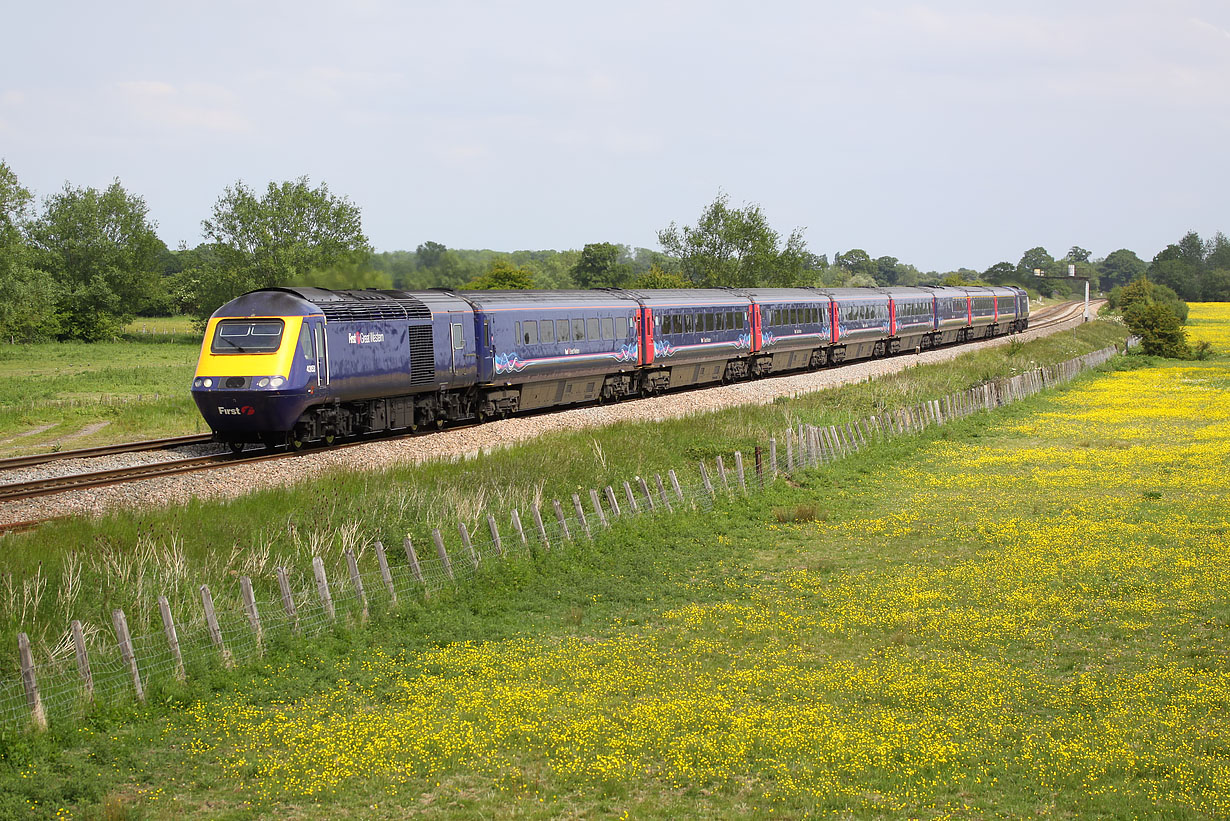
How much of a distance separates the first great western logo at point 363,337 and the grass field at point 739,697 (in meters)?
10.1

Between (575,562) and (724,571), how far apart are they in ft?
8.38

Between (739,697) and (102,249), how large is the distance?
105 m

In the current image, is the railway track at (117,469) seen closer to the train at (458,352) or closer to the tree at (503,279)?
the train at (458,352)

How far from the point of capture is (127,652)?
1184 centimetres

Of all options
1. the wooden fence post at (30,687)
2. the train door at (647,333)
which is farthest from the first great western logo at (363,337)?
the wooden fence post at (30,687)

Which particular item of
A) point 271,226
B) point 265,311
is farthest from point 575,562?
point 271,226

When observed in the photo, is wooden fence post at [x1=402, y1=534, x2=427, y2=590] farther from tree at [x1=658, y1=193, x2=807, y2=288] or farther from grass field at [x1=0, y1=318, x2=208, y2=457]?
tree at [x1=658, y1=193, x2=807, y2=288]

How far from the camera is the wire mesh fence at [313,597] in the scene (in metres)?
11.6

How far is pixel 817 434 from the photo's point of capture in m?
29.1

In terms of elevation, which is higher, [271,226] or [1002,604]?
[271,226]

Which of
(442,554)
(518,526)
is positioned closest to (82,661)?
(442,554)

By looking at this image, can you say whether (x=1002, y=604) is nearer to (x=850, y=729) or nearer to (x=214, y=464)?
(x=850, y=729)

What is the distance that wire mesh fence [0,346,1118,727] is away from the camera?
11625mm

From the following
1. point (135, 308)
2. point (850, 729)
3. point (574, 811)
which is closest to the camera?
point (574, 811)
